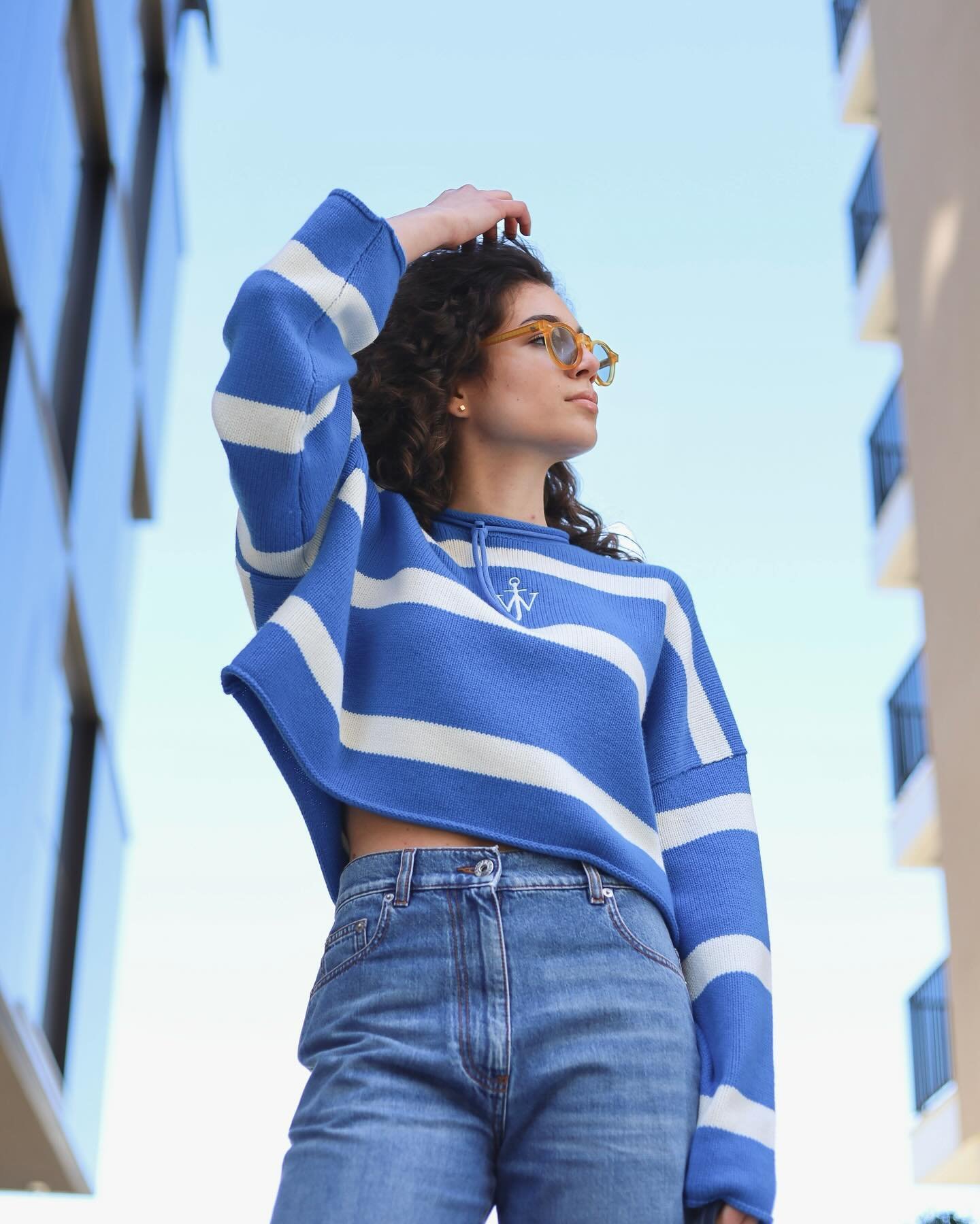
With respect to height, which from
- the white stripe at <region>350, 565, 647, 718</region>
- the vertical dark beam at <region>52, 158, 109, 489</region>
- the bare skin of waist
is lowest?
the bare skin of waist

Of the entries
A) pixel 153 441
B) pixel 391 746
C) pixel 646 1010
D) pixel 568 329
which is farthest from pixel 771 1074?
pixel 153 441

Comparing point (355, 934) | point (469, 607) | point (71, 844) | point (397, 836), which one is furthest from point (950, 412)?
point (355, 934)

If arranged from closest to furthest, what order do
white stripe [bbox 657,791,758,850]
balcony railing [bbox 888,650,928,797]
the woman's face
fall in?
white stripe [bbox 657,791,758,850], the woman's face, balcony railing [bbox 888,650,928,797]

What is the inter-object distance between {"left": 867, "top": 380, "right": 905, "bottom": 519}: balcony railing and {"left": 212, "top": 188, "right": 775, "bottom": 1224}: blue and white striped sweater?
42.5 feet

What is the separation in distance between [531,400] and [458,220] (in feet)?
0.93

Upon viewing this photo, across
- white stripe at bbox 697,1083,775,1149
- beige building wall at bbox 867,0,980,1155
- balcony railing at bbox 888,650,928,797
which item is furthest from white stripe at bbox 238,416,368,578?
balcony railing at bbox 888,650,928,797

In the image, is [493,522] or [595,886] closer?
[595,886]

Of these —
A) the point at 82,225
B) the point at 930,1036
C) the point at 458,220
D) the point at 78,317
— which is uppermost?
the point at 82,225

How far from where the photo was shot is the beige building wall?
1116cm

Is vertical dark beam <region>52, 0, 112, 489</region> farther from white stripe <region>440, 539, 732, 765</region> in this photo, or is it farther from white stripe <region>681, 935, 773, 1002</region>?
white stripe <region>681, 935, 773, 1002</region>

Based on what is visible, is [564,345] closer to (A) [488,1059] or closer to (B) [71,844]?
(A) [488,1059]

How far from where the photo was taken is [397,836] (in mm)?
2178

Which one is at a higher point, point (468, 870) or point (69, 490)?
point (69, 490)

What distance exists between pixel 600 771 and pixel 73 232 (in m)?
7.32
